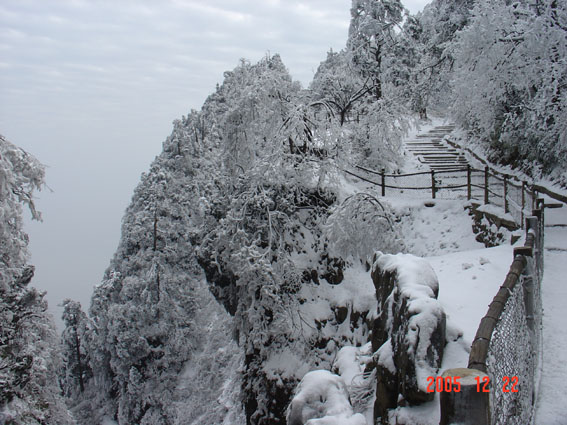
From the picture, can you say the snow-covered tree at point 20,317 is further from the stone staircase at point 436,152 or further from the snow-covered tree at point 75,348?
the snow-covered tree at point 75,348

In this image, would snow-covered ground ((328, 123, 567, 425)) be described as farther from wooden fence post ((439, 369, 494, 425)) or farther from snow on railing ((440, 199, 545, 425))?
wooden fence post ((439, 369, 494, 425))

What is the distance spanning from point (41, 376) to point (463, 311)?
42.5ft

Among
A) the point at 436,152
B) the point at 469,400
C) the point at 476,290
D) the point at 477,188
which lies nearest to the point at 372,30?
the point at 436,152

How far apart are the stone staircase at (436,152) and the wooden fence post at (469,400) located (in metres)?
17.6

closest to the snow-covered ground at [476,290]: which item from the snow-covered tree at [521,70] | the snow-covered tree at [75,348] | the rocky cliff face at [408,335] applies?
the rocky cliff face at [408,335]

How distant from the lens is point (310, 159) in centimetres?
1402

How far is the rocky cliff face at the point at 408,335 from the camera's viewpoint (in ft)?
14.3

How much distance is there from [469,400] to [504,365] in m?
0.94

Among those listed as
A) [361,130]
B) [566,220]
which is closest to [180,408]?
[361,130]

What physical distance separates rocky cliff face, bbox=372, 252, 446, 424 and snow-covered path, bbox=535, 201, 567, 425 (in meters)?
1.03

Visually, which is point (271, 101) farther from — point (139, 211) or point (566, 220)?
point (139, 211)

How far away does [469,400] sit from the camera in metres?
2.26

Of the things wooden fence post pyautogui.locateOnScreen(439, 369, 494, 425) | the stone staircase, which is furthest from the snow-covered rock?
the stone staircase

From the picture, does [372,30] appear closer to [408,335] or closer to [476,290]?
[476,290]
